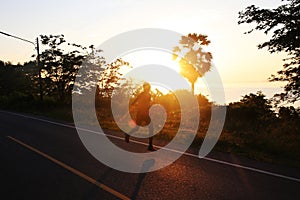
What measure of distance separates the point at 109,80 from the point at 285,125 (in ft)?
75.2

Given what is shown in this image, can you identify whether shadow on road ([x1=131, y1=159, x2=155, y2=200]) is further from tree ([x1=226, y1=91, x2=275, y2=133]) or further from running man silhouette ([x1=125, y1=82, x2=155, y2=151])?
tree ([x1=226, y1=91, x2=275, y2=133])

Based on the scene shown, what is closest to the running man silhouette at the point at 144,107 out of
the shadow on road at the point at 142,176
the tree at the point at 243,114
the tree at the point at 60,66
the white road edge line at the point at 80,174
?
the shadow on road at the point at 142,176

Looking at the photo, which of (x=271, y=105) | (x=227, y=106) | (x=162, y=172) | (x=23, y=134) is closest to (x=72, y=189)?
(x=162, y=172)

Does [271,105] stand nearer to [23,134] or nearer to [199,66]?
[23,134]

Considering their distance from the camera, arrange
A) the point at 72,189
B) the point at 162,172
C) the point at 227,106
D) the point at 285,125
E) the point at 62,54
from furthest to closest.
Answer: the point at 62,54 < the point at 227,106 < the point at 285,125 < the point at 162,172 < the point at 72,189

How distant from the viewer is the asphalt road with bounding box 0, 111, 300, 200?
5.36m

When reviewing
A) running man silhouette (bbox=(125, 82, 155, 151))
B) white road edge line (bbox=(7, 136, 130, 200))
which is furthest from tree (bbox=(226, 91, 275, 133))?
white road edge line (bbox=(7, 136, 130, 200))

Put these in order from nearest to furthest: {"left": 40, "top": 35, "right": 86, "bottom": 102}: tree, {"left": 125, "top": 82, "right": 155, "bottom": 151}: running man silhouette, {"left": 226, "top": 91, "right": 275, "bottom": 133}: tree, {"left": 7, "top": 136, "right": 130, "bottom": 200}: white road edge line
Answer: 1. {"left": 7, "top": 136, "right": 130, "bottom": 200}: white road edge line
2. {"left": 125, "top": 82, "right": 155, "bottom": 151}: running man silhouette
3. {"left": 226, "top": 91, "right": 275, "bottom": 133}: tree
4. {"left": 40, "top": 35, "right": 86, "bottom": 102}: tree

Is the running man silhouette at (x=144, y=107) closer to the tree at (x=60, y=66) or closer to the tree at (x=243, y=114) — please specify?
the tree at (x=243, y=114)

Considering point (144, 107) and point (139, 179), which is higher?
point (144, 107)

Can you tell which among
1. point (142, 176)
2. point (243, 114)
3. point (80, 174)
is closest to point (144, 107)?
point (142, 176)

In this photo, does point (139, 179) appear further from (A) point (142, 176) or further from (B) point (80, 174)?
(B) point (80, 174)

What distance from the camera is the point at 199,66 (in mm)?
39969

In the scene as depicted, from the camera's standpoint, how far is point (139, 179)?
6.19 meters
